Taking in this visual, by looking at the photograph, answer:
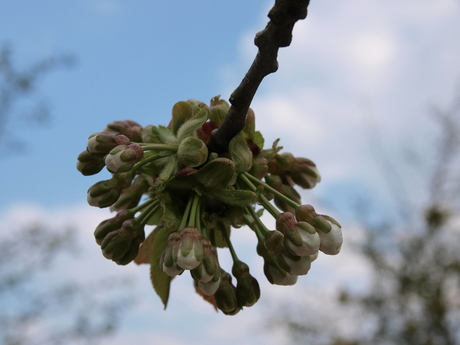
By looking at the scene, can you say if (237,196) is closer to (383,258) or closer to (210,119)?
(210,119)

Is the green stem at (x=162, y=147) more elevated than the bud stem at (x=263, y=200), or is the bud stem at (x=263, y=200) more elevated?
the green stem at (x=162, y=147)

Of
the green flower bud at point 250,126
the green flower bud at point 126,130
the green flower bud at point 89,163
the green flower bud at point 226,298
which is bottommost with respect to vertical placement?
the green flower bud at point 226,298

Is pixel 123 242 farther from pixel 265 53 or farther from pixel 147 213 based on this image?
pixel 265 53

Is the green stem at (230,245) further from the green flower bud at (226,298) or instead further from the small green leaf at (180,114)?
the small green leaf at (180,114)

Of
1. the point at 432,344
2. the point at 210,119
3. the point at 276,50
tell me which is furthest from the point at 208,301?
the point at 432,344

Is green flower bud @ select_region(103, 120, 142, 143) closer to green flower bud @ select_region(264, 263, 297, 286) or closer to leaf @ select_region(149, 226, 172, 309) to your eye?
leaf @ select_region(149, 226, 172, 309)

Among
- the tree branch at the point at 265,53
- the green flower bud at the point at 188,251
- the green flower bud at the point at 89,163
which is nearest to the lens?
the tree branch at the point at 265,53

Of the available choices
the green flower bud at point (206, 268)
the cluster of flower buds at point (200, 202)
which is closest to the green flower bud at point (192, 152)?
the cluster of flower buds at point (200, 202)
